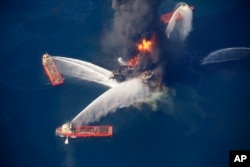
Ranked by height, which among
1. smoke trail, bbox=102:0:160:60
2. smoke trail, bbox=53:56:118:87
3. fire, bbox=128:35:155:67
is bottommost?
smoke trail, bbox=53:56:118:87

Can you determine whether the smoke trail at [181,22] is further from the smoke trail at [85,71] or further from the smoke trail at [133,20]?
the smoke trail at [85,71]

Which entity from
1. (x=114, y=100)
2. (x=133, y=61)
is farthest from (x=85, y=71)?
(x=114, y=100)

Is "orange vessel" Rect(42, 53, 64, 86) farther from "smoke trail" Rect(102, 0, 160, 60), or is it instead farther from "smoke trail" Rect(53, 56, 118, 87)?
"smoke trail" Rect(102, 0, 160, 60)

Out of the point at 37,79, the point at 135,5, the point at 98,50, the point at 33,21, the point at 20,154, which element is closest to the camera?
the point at 20,154

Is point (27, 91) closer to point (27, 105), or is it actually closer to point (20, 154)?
point (27, 105)

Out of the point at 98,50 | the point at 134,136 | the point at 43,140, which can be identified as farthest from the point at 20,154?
the point at 98,50

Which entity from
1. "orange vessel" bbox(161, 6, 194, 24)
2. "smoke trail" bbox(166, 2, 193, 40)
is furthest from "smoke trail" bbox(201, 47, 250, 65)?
"orange vessel" bbox(161, 6, 194, 24)
